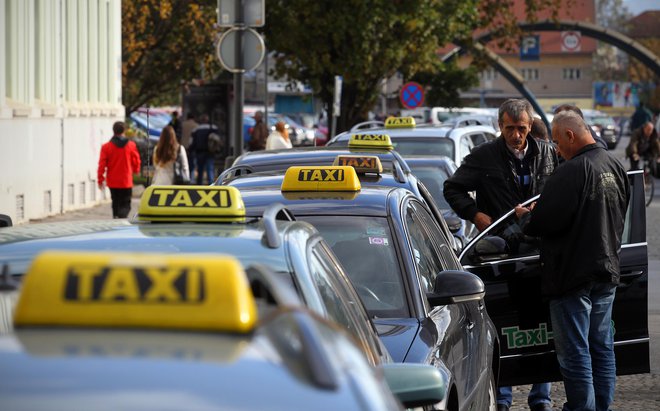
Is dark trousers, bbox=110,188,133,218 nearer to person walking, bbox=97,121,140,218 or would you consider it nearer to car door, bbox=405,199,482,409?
person walking, bbox=97,121,140,218

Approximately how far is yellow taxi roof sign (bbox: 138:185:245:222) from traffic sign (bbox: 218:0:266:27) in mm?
12294

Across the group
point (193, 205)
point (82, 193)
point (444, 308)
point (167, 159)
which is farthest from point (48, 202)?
point (193, 205)

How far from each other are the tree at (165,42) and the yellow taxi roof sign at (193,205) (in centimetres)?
3047

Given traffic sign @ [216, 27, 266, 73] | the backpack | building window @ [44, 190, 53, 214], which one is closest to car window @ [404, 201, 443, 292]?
traffic sign @ [216, 27, 266, 73]

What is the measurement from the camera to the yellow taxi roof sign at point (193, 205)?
4.82m

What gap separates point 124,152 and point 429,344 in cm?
→ 1292

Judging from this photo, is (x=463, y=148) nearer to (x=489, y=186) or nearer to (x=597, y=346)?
(x=489, y=186)

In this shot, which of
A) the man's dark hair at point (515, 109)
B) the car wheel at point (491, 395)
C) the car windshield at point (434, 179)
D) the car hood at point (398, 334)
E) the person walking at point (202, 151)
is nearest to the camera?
the car hood at point (398, 334)

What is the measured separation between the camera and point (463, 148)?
52.5 ft

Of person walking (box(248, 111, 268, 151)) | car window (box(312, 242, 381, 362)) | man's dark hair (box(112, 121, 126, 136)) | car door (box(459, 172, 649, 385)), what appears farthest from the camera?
person walking (box(248, 111, 268, 151))

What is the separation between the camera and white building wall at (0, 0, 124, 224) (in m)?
21.3

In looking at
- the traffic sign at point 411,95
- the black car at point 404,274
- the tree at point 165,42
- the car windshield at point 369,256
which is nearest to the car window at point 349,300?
the black car at point 404,274

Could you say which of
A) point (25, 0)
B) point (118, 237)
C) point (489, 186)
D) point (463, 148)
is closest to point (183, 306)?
point (118, 237)

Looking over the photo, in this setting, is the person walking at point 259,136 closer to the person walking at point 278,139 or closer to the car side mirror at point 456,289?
the person walking at point 278,139
